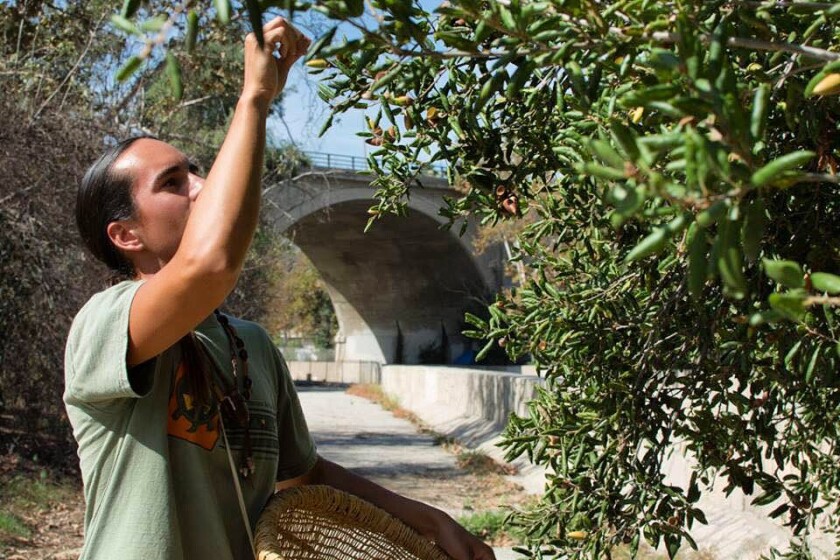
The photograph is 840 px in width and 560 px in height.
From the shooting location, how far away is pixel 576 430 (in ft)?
8.63

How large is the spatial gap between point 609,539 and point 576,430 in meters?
0.30

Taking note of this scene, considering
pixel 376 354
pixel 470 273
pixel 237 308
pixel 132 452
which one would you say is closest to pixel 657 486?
pixel 132 452

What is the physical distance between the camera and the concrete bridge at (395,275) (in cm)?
4056

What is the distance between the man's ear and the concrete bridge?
103 ft

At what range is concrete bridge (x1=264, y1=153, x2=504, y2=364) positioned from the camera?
40.6 metres

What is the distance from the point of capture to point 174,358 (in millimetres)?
2166

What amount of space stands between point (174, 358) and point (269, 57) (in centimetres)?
74

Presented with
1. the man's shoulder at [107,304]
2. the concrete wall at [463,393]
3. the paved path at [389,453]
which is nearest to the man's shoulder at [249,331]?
the man's shoulder at [107,304]

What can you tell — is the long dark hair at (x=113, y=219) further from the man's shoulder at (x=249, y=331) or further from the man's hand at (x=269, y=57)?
the man's hand at (x=269, y=57)

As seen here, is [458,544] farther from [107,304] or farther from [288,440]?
[107,304]

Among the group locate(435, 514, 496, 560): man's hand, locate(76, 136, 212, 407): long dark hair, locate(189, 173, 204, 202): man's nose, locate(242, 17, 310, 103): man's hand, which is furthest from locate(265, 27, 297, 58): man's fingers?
locate(435, 514, 496, 560): man's hand

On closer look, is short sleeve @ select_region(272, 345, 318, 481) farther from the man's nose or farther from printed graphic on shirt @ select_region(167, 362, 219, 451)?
the man's nose

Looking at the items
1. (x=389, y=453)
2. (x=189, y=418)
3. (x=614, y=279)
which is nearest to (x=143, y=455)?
(x=189, y=418)

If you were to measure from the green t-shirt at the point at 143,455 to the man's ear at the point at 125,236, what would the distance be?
210 millimetres
